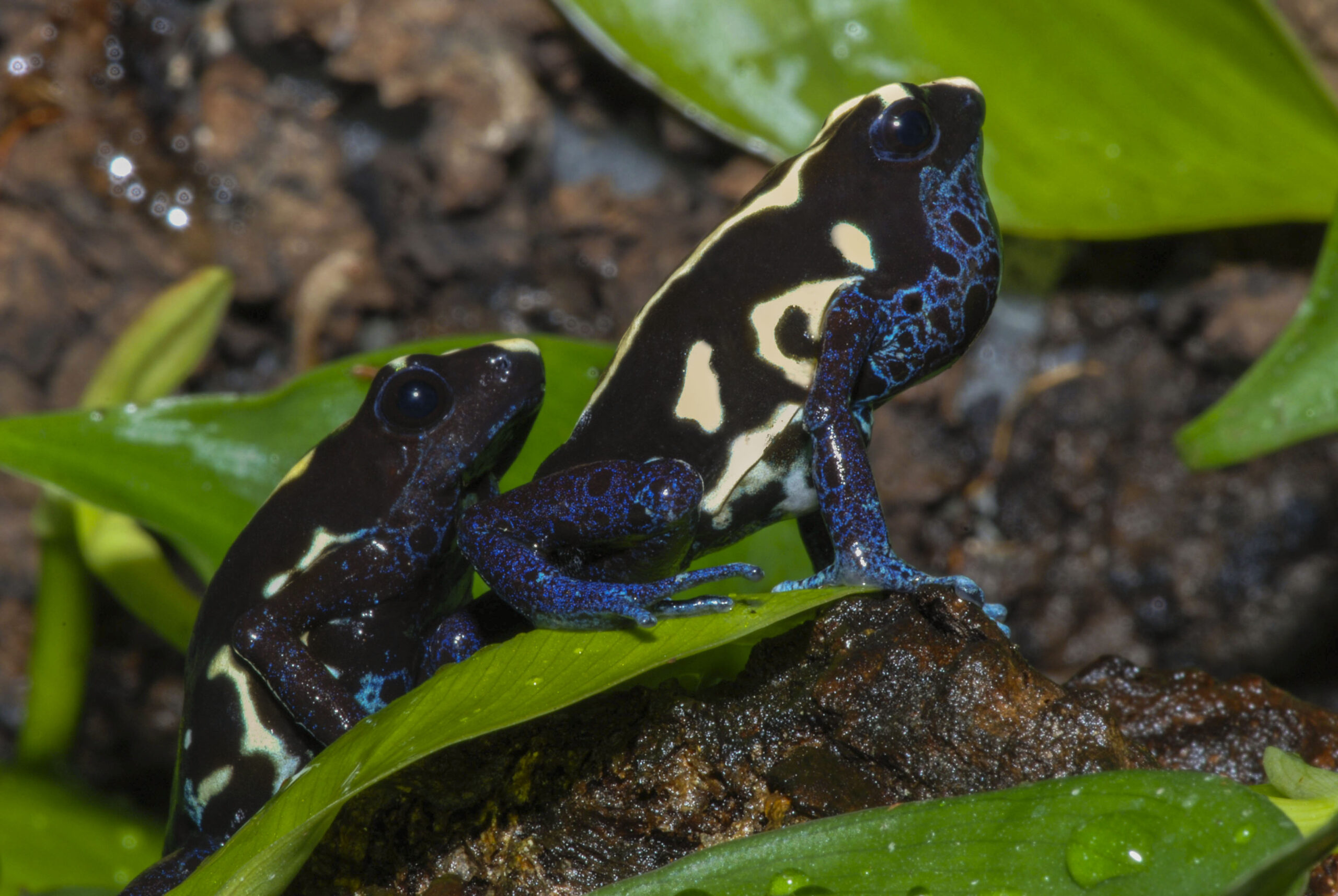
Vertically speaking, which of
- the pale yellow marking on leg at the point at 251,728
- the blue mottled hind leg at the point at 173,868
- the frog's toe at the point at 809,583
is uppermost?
the frog's toe at the point at 809,583

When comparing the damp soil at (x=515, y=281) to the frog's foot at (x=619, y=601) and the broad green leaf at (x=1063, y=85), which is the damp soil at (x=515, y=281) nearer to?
the broad green leaf at (x=1063, y=85)

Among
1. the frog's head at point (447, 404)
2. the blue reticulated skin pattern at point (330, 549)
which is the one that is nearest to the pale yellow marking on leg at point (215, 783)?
the blue reticulated skin pattern at point (330, 549)

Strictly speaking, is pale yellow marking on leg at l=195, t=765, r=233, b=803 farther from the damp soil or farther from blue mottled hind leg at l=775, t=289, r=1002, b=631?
the damp soil

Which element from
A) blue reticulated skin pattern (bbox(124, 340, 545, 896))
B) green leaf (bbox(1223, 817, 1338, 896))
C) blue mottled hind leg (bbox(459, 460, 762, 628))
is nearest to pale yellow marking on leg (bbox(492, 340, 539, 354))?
blue reticulated skin pattern (bbox(124, 340, 545, 896))

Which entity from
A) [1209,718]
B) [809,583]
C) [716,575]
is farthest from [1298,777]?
[716,575]

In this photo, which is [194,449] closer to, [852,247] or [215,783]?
[215,783]

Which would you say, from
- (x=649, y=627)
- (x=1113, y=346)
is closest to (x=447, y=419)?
(x=649, y=627)
